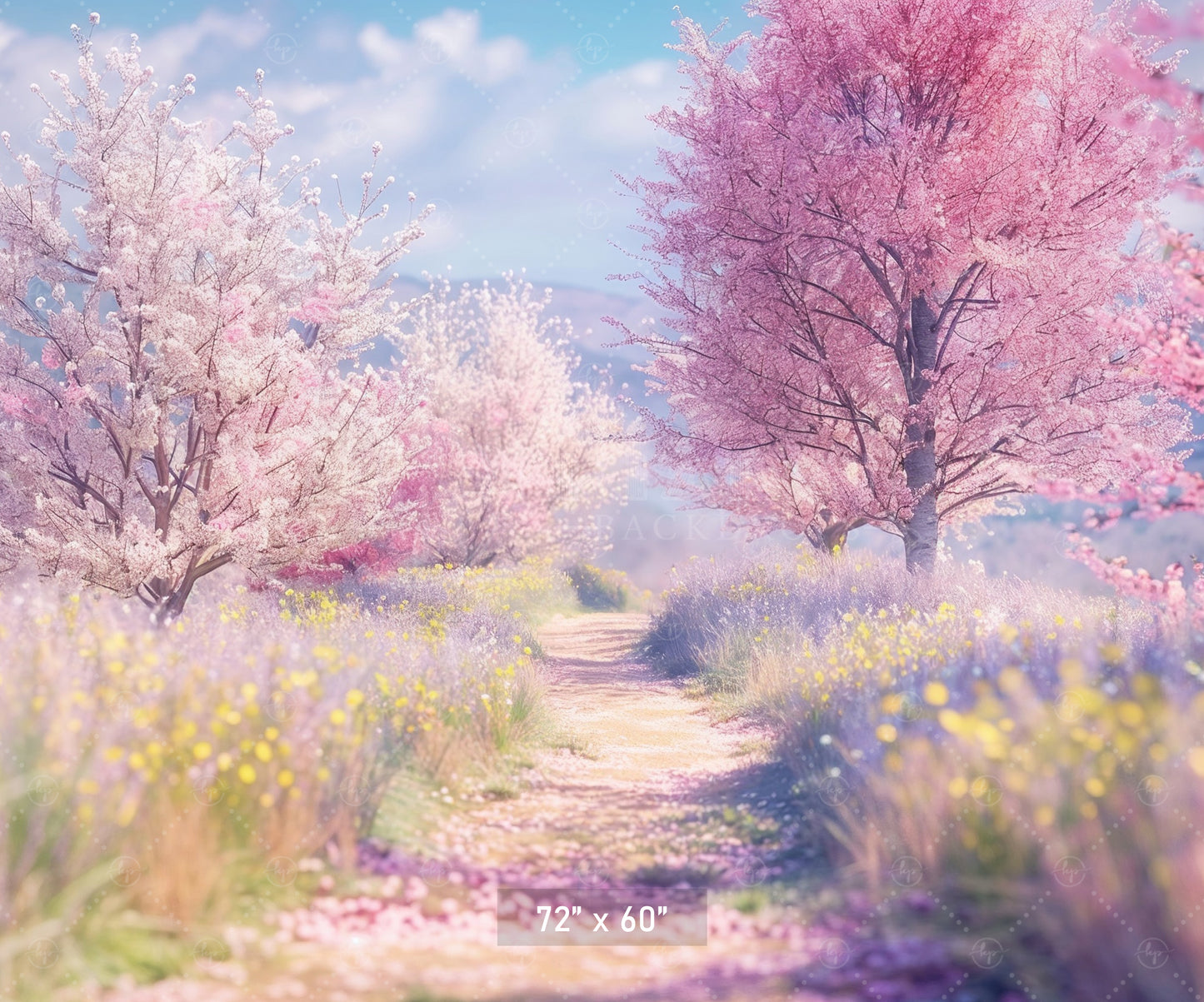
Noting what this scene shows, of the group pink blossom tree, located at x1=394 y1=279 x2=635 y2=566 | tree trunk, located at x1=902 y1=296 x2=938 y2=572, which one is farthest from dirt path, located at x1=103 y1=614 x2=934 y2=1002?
pink blossom tree, located at x1=394 y1=279 x2=635 y2=566

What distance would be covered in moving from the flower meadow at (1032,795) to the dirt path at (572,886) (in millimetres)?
499

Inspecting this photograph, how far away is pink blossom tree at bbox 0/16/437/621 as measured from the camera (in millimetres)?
8789

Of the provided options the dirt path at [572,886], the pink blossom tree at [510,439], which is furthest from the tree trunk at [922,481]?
the pink blossom tree at [510,439]

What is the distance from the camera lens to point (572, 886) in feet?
15.3

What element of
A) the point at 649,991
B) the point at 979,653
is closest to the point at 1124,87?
the point at 979,653

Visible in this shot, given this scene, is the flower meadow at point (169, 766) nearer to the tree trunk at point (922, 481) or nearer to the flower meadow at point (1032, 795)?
the flower meadow at point (1032, 795)

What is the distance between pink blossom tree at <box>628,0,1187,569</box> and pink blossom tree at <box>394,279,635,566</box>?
11.3 m

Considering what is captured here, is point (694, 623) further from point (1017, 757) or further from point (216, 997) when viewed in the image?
point (216, 997)

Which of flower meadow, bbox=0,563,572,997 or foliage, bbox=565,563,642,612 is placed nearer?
flower meadow, bbox=0,563,572,997

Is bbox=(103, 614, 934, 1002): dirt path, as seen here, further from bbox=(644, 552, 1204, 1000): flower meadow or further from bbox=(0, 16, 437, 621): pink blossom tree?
bbox=(0, 16, 437, 621): pink blossom tree

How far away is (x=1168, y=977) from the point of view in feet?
9.90

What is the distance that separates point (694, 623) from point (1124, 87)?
8.65m

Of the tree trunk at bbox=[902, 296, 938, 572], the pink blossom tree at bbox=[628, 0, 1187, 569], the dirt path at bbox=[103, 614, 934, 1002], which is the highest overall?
the pink blossom tree at bbox=[628, 0, 1187, 569]

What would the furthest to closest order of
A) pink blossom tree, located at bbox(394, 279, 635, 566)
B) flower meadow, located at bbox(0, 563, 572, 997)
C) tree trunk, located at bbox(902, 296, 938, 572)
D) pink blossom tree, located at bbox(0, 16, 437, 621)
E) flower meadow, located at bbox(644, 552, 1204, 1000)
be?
pink blossom tree, located at bbox(394, 279, 635, 566) → tree trunk, located at bbox(902, 296, 938, 572) → pink blossom tree, located at bbox(0, 16, 437, 621) → flower meadow, located at bbox(0, 563, 572, 997) → flower meadow, located at bbox(644, 552, 1204, 1000)
